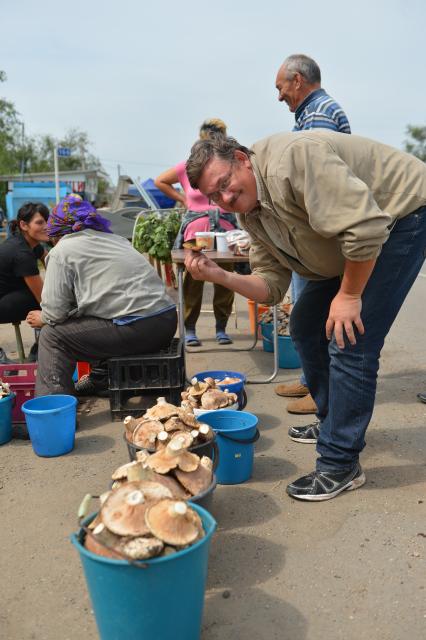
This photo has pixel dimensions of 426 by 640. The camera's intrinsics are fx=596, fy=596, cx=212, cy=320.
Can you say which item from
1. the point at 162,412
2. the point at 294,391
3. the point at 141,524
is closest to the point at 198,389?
→ the point at 162,412

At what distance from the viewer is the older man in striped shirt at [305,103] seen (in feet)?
13.5

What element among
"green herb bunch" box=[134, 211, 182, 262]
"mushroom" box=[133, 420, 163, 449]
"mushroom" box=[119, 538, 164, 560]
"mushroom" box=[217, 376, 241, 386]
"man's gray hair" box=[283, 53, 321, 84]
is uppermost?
"man's gray hair" box=[283, 53, 321, 84]

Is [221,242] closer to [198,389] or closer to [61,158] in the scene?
[198,389]

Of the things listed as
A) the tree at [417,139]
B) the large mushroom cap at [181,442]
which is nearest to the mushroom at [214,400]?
→ the large mushroom cap at [181,442]

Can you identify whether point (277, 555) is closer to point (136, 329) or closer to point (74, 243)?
point (136, 329)

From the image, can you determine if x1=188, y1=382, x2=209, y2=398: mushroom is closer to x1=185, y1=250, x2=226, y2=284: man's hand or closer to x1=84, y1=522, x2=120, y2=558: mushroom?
x1=185, y1=250, x2=226, y2=284: man's hand

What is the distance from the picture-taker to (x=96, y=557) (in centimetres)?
165

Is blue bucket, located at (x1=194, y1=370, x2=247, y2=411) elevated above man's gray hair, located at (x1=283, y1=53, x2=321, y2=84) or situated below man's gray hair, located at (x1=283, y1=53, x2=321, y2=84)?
below

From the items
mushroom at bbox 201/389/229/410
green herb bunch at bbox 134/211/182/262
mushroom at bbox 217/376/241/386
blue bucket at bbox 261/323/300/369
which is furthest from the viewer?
green herb bunch at bbox 134/211/182/262

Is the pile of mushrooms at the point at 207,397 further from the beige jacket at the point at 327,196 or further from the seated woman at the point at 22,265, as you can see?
the seated woman at the point at 22,265

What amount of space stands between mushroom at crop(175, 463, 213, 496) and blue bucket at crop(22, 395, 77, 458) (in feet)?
4.71

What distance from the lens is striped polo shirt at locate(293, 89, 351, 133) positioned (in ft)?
13.4

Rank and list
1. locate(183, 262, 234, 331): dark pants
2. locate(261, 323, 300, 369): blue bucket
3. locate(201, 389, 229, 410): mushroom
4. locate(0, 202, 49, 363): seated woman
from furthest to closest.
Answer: locate(183, 262, 234, 331): dark pants → locate(261, 323, 300, 369): blue bucket → locate(0, 202, 49, 363): seated woman → locate(201, 389, 229, 410): mushroom

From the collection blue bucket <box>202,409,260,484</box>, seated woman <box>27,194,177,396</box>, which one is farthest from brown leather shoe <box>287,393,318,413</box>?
seated woman <box>27,194,177,396</box>
